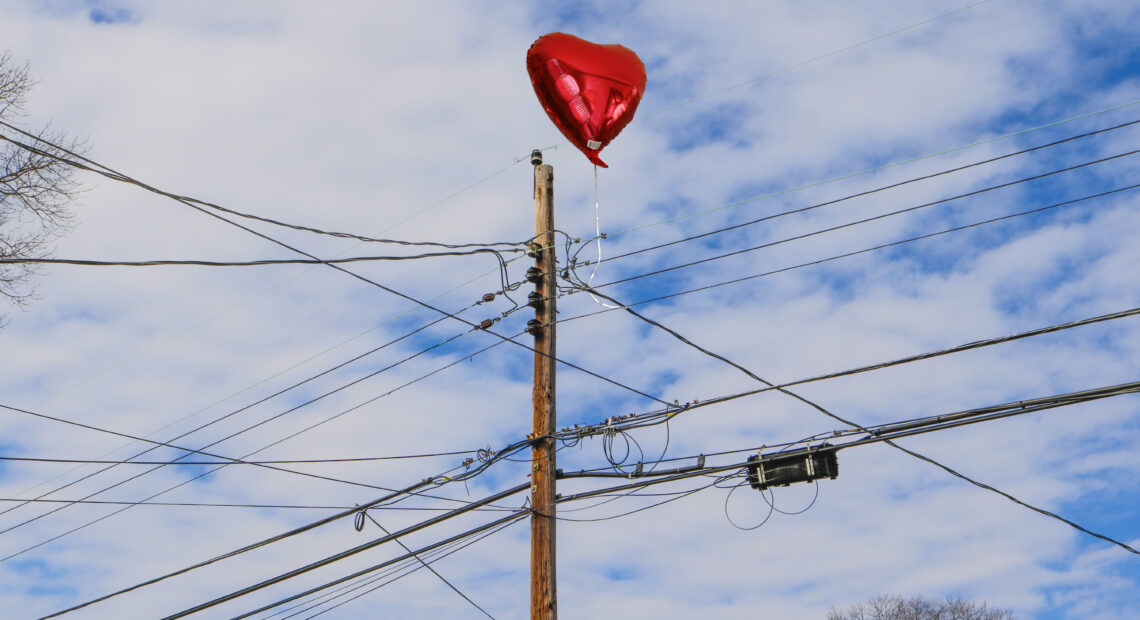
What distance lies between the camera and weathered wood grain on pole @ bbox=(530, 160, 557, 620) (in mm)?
9703

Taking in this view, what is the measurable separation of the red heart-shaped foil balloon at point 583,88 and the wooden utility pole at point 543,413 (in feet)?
3.80

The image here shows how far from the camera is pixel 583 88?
1012 centimetres

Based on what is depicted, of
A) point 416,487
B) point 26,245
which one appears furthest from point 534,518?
point 26,245

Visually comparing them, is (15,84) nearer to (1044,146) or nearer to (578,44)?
(578,44)

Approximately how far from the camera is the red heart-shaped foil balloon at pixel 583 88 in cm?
1012

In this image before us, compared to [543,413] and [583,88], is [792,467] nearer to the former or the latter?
[543,413]

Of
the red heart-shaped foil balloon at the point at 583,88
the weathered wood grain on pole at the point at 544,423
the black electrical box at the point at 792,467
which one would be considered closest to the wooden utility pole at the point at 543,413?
the weathered wood grain on pole at the point at 544,423

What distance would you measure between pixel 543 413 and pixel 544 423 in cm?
13

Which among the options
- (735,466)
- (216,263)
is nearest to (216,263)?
(216,263)

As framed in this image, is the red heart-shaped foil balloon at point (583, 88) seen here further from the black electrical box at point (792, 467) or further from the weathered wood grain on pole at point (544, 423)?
the black electrical box at point (792, 467)

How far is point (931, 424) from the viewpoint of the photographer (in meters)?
8.54

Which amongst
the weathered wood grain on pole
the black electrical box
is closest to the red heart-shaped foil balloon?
the weathered wood grain on pole

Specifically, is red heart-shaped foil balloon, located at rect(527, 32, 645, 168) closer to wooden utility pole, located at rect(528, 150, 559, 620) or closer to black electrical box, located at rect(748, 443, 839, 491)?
wooden utility pole, located at rect(528, 150, 559, 620)

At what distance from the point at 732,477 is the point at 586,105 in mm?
4268
